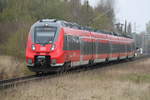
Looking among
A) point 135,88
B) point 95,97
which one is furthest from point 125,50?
Answer: point 95,97

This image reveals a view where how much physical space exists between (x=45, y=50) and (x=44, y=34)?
3.45 feet

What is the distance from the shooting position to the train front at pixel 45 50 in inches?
796

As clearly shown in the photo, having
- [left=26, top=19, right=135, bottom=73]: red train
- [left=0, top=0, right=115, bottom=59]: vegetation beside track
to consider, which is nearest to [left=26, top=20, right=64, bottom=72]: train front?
[left=26, top=19, right=135, bottom=73]: red train

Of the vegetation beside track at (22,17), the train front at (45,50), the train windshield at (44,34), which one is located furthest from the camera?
the vegetation beside track at (22,17)

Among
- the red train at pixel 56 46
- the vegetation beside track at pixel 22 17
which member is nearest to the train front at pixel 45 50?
the red train at pixel 56 46

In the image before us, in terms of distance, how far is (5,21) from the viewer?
44.0 metres

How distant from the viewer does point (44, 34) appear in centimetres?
2084

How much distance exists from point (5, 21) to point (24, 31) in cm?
765

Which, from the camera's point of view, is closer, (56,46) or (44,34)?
(56,46)

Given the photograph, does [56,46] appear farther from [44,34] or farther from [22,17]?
[22,17]

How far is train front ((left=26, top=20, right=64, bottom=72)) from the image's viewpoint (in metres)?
20.2

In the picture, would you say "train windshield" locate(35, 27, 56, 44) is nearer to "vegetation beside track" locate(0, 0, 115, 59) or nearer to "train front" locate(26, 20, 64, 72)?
"train front" locate(26, 20, 64, 72)

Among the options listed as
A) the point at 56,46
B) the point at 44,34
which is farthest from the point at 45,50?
the point at 44,34

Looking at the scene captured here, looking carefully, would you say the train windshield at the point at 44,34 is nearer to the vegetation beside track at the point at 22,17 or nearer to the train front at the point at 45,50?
the train front at the point at 45,50
